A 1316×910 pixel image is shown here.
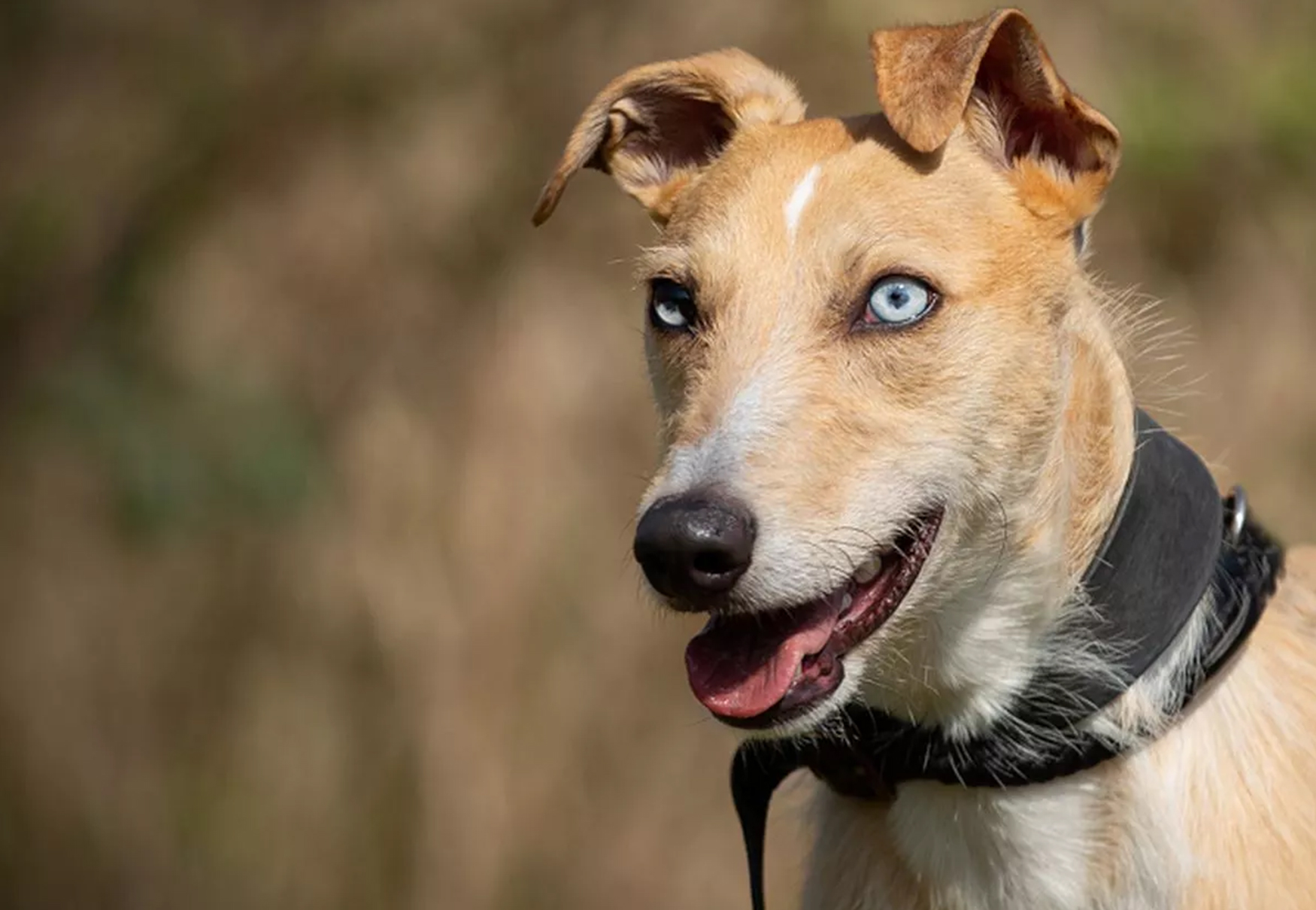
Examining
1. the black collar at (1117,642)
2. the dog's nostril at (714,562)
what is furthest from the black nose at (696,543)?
the black collar at (1117,642)

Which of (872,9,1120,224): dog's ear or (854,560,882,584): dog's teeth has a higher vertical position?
(872,9,1120,224): dog's ear

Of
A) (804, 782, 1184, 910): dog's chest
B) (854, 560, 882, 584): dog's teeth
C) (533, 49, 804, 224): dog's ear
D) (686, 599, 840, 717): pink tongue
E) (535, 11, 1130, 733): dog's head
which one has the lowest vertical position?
(804, 782, 1184, 910): dog's chest

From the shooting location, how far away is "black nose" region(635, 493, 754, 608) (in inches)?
118

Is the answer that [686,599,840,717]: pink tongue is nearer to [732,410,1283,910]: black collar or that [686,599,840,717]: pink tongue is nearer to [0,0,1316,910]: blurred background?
[732,410,1283,910]: black collar

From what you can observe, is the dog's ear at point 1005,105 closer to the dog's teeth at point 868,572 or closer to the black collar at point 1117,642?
the black collar at point 1117,642

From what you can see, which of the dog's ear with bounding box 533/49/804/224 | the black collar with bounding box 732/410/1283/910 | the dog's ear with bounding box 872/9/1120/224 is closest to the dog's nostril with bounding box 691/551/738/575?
the black collar with bounding box 732/410/1283/910

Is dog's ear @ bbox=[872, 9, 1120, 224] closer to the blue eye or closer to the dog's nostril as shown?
the blue eye

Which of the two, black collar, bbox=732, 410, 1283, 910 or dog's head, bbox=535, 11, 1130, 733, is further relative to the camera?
black collar, bbox=732, 410, 1283, 910

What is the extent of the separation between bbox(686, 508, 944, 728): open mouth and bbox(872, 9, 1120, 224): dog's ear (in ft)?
2.48

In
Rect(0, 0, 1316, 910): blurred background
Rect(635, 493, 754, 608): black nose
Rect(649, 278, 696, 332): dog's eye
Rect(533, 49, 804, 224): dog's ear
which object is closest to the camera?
Rect(635, 493, 754, 608): black nose

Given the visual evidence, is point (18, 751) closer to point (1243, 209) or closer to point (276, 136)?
point (276, 136)

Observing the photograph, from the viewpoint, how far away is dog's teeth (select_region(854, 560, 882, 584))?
10.8 ft

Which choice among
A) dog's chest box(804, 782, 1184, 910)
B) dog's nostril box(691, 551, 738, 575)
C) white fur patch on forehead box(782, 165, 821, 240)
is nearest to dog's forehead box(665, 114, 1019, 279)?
white fur patch on forehead box(782, 165, 821, 240)

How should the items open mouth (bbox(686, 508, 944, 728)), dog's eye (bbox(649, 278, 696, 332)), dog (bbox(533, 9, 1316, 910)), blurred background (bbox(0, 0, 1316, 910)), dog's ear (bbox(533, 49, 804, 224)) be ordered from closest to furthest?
open mouth (bbox(686, 508, 944, 728)) < dog (bbox(533, 9, 1316, 910)) < dog's eye (bbox(649, 278, 696, 332)) < dog's ear (bbox(533, 49, 804, 224)) < blurred background (bbox(0, 0, 1316, 910))
